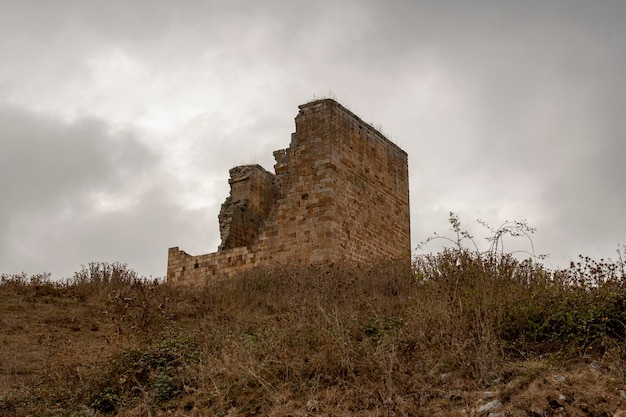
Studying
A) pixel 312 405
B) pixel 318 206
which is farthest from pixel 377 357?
pixel 318 206

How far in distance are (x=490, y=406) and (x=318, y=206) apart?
34.8 ft

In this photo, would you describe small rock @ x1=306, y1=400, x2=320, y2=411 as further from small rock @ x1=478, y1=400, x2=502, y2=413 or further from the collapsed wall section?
the collapsed wall section

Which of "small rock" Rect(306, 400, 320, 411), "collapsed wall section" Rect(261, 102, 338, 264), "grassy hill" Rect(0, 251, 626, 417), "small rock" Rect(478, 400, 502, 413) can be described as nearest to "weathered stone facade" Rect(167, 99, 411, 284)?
"collapsed wall section" Rect(261, 102, 338, 264)

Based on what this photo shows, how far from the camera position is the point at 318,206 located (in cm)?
1619

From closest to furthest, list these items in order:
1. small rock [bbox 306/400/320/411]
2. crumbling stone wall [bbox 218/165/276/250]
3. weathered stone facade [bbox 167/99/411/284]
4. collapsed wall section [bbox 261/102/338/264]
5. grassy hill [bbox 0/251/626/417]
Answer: grassy hill [bbox 0/251/626/417], small rock [bbox 306/400/320/411], collapsed wall section [bbox 261/102/338/264], weathered stone facade [bbox 167/99/411/284], crumbling stone wall [bbox 218/165/276/250]

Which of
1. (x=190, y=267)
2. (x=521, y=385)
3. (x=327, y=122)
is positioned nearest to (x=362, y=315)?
(x=521, y=385)

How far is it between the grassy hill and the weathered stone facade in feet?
19.7

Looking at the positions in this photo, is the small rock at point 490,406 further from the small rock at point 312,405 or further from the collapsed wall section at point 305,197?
the collapsed wall section at point 305,197

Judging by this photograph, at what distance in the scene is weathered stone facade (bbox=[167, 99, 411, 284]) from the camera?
16.1m

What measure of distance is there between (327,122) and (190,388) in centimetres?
1047

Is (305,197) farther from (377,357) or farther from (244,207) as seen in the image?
(377,357)

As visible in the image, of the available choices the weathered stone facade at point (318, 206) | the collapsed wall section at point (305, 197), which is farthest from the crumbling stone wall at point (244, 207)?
the collapsed wall section at point (305, 197)

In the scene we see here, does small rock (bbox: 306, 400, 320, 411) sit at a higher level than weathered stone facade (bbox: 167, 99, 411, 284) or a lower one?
lower

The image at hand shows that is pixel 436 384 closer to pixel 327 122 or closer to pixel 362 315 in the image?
pixel 362 315
